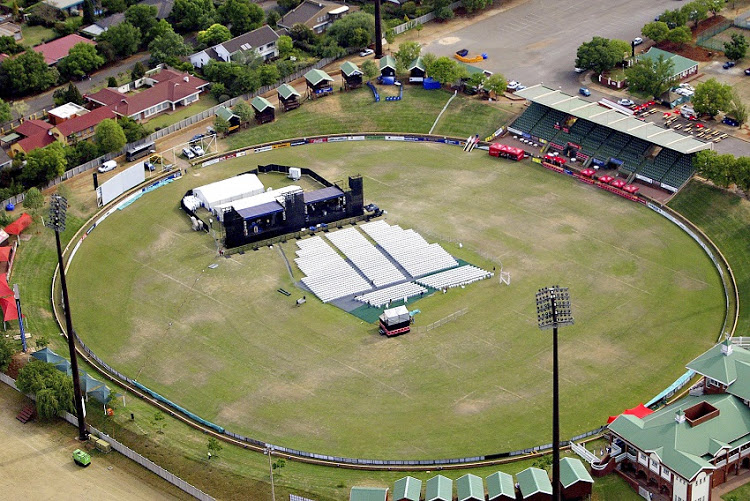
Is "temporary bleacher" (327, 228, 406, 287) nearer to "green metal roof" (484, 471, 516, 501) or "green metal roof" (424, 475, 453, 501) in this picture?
"green metal roof" (424, 475, 453, 501)

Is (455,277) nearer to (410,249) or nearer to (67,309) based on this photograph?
(410,249)

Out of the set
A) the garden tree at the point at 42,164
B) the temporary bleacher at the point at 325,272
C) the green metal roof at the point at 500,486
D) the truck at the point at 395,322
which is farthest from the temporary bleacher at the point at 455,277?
the garden tree at the point at 42,164

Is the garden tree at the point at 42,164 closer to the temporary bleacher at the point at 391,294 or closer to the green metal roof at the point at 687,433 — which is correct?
the temporary bleacher at the point at 391,294

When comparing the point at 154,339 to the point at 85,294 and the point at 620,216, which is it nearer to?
the point at 85,294

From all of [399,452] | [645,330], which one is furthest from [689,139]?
[399,452]

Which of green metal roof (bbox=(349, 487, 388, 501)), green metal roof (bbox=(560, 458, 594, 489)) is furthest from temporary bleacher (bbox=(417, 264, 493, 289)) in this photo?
→ green metal roof (bbox=(349, 487, 388, 501))

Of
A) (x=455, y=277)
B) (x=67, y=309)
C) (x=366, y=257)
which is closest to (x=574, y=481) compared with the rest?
(x=455, y=277)
